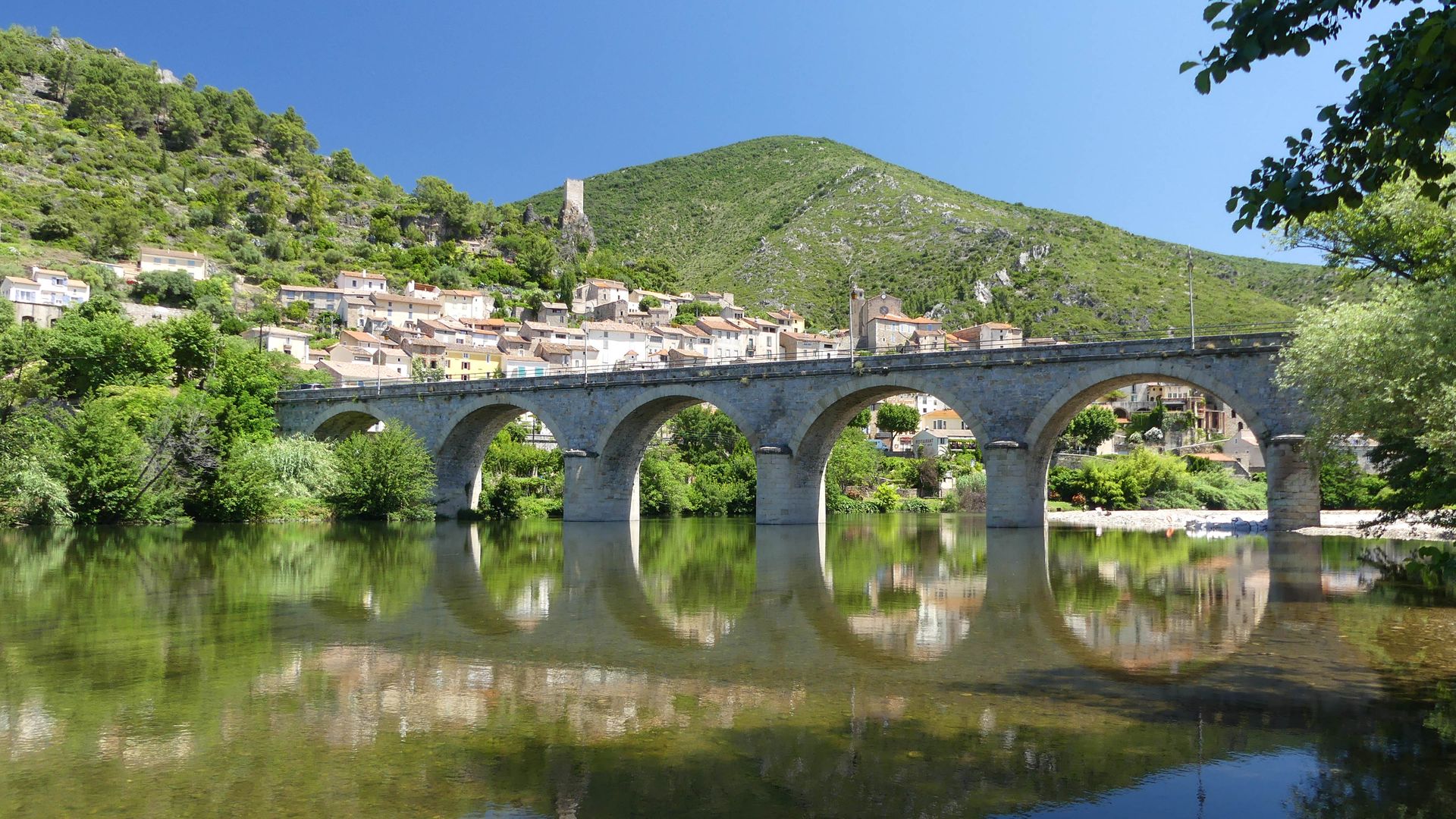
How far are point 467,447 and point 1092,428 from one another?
1646 inches

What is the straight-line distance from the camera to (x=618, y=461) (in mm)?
39406

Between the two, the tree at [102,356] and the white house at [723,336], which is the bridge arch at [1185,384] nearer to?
the tree at [102,356]

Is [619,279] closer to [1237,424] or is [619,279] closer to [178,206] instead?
[178,206]

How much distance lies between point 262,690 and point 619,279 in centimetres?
11278

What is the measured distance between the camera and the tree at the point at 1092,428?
65312 mm

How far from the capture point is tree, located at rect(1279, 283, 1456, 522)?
1423 centimetres

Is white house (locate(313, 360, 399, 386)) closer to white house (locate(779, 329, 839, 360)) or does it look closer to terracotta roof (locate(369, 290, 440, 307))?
terracotta roof (locate(369, 290, 440, 307))

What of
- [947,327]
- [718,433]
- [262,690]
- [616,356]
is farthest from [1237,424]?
[262,690]

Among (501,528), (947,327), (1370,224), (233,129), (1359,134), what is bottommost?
(501,528)

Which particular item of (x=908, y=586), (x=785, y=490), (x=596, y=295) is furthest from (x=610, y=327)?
(x=908, y=586)

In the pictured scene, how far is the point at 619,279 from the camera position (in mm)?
119500

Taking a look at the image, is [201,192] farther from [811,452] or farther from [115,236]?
[811,452]

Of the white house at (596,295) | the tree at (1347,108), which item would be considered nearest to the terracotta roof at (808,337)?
the white house at (596,295)

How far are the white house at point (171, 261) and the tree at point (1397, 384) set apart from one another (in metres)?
80.9
